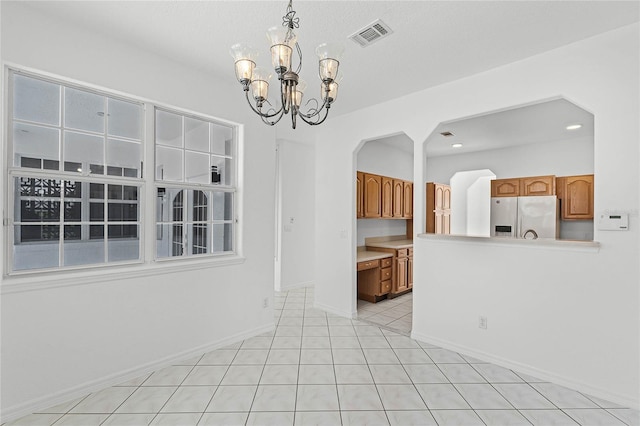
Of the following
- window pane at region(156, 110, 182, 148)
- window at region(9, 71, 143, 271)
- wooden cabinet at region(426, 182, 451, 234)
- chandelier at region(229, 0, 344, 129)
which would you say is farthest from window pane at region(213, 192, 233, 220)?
wooden cabinet at region(426, 182, 451, 234)

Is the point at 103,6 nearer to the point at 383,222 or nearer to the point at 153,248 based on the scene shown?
the point at 153,248

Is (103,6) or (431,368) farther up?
(103,6)

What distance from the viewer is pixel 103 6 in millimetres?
2059

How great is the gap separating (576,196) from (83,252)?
21.4 ft

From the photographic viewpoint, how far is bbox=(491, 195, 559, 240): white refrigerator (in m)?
4.18

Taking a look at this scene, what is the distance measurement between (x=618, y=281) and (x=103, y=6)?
428cm

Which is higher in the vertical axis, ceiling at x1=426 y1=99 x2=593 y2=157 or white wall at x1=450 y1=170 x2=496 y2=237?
ceiling at x1=426 y1=99 x2=593 y2=157

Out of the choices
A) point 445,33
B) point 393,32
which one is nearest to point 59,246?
point 393,32

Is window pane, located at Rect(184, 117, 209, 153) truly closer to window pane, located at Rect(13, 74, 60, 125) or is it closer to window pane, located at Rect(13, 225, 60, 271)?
window pane, located at Rect(13, 74, 60, 125)

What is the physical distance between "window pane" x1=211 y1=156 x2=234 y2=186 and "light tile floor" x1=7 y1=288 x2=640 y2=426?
1.81m

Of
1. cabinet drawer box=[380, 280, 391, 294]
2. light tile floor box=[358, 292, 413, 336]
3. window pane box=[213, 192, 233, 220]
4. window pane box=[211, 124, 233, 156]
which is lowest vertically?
light tile floor box=[358, 292, 413, 336]

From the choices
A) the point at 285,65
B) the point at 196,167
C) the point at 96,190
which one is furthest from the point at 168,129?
the point at 285,65

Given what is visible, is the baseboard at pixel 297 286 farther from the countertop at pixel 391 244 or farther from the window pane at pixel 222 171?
the window pane at pixel 222 171

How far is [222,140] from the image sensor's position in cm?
331
